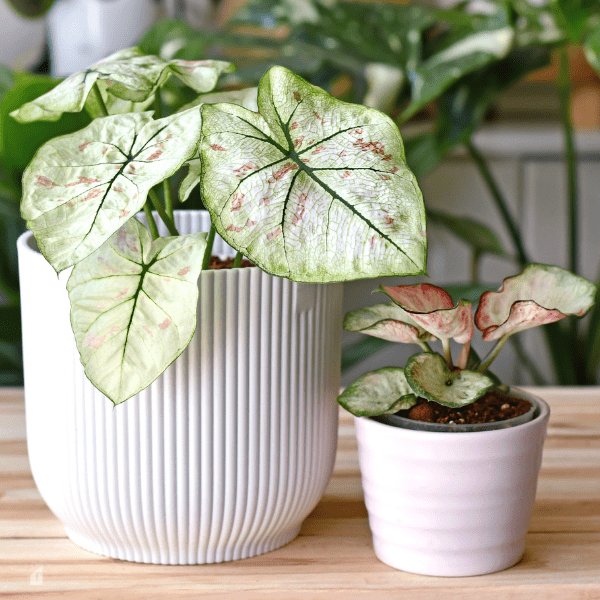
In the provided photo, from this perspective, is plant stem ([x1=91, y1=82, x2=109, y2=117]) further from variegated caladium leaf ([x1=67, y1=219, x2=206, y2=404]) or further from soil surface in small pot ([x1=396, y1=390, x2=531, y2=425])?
soil surface in small pot ([x1=396, y1=390, x2=531, y2=425])

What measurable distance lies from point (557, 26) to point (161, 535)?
97 centimetres

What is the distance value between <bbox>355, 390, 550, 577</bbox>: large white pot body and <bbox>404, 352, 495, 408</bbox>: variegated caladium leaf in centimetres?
2

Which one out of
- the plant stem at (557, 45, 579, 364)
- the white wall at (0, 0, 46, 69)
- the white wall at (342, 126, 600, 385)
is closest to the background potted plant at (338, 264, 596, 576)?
the plant stem at (557, 45, 579, 364)

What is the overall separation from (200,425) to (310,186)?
6.2 inches

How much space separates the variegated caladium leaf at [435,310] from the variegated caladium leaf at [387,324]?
11 mm

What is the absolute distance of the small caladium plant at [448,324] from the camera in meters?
0.44

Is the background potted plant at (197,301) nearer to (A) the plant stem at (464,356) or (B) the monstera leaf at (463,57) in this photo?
(A) the plant stem at (464,356)

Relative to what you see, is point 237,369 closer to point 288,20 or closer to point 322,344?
point 322,344

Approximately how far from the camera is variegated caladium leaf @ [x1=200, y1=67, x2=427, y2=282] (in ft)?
1.19

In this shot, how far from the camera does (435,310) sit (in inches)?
17.3

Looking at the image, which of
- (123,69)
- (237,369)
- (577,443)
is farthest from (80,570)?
(577,443)

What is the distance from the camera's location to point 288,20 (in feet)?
4.18

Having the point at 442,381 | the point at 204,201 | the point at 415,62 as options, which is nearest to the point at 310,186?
the point at 204,201

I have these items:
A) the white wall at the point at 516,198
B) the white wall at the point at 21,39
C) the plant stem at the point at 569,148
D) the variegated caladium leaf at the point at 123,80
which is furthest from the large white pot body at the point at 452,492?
the white wall at the point at 21,39
